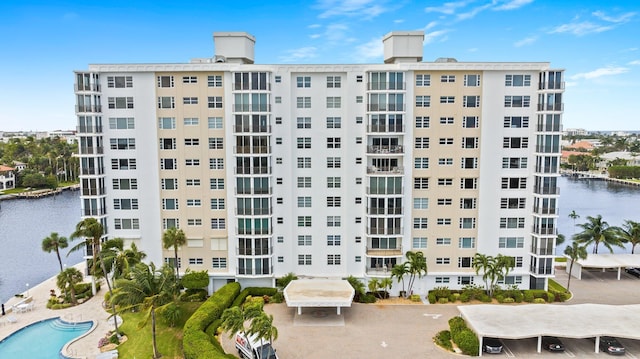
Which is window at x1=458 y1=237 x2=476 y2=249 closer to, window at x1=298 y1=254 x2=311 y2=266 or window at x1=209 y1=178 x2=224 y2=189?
window at x1=298 y1=254 x2=311 y2=266

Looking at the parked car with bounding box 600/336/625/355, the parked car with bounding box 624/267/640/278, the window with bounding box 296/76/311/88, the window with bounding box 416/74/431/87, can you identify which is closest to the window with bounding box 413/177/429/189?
the window with bounding box 416/74/431/87

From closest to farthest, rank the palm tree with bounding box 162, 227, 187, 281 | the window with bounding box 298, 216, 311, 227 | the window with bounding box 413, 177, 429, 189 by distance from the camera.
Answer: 1. the palm tree with bounding box 162, 227, 187, 281
2. the window with bounding box 413, 177, 429, 189
3. the window with bounding box 298, 216, 311, 227

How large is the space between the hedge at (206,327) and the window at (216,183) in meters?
9.67

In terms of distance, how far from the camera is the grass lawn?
106 ft

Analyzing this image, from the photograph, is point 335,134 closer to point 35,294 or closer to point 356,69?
point 356,69

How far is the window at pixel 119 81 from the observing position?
1649 inches

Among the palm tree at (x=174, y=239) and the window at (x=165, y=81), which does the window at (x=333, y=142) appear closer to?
the window at (x=165, y=81)

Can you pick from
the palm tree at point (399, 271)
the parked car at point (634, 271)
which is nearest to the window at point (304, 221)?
the palm tree at point (399, 271)

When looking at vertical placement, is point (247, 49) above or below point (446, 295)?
above

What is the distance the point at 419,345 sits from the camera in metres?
33.4

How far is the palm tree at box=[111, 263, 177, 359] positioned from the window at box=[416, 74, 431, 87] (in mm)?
28038

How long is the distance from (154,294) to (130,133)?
726 inches

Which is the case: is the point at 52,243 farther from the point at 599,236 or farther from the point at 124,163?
the point at 599,236

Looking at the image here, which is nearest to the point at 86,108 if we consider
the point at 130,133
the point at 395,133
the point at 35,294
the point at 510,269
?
the point at 130,133
